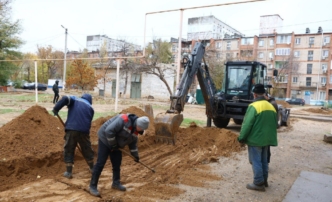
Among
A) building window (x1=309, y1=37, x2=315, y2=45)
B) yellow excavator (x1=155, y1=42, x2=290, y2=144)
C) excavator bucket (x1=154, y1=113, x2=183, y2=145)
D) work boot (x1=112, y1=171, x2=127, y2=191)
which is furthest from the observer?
building window (x1=309, y1=37, x2=315, y2=45)

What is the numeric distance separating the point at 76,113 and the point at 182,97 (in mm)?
4510

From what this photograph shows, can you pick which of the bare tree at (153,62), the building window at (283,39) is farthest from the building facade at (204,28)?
the bare tree at (153,62)

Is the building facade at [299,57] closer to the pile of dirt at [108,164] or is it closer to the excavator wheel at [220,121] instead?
the excavator wheel at [220,121]

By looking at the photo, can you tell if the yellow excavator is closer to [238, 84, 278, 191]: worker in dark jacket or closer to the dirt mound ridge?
the dirt mound ridge

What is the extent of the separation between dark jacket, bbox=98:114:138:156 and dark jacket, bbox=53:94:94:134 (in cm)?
79

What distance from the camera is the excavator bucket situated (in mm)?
8109

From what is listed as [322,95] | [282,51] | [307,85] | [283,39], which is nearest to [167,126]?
[282,51]

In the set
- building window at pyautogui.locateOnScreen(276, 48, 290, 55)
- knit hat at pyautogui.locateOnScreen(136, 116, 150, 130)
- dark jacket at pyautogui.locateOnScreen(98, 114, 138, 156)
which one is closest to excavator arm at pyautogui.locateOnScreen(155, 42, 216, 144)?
dark jacket at pyautogui.locateOnScreen(98, 114, 138, 156)

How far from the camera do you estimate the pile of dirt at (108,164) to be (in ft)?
16.8

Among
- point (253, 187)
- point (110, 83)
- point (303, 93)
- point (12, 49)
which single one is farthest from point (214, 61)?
point (303, 93)

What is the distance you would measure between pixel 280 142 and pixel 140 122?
7.44 m

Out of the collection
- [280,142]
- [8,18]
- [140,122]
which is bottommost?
[280,142]

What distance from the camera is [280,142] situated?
10.2 m

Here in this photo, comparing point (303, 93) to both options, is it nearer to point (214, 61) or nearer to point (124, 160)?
point (214, 61)
